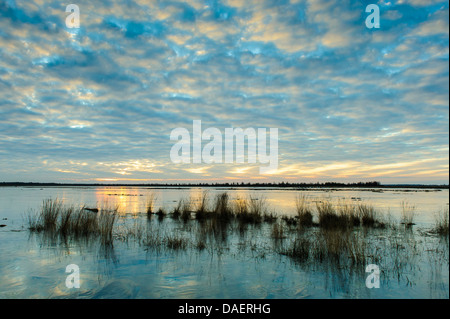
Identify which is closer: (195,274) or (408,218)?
(195,274)

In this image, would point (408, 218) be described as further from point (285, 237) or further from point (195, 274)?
point (195, 274)

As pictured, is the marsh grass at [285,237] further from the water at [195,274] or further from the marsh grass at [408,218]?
the marsh grass at [408,218]

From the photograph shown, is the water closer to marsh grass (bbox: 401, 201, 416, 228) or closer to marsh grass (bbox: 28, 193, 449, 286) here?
marsh grass (bbox: 28, 193, 449, 286)

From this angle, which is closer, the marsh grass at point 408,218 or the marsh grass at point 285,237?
the marsh grass at point 285,237

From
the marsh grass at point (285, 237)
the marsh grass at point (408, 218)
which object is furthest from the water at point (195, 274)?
the marsh grass at point (408, 218)

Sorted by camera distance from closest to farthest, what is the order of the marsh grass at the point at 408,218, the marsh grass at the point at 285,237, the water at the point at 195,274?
1. the water at the point at 195,274
2. the marsh grass at the point at 285,237
3. the marsh grass at the point at 408,218

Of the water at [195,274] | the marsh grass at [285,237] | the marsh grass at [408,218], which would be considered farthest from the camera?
the marsh grass at [408,218]

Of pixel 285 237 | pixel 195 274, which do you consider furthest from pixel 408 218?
pixel 195 274

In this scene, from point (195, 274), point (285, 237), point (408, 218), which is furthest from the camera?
point (408, 218)

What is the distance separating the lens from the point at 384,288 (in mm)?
5422

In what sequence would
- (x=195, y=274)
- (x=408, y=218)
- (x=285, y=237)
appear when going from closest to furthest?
(x=195, y=274), (x=285, y=237), (x=408, y=218)
